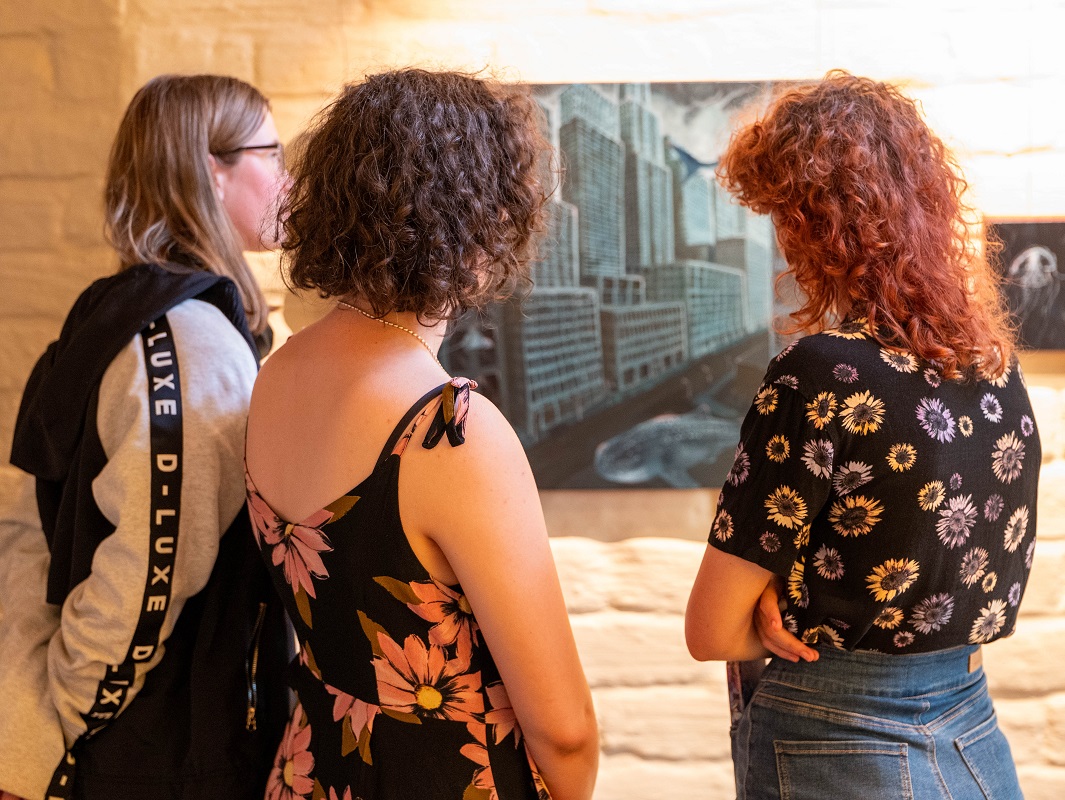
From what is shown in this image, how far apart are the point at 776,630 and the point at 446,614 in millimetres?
392

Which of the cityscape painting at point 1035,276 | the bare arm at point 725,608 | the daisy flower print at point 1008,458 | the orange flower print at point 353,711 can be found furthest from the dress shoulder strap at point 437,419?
the cityscape painting at point 1035,276

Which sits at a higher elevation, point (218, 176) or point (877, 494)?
point (218, 176)

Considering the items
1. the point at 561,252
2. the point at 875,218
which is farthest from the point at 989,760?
the point at 561,252

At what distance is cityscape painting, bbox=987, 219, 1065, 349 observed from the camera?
1538 millimetres

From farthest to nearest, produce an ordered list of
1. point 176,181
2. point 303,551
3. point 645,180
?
point 645,180 < point 176,181 < point 303,551

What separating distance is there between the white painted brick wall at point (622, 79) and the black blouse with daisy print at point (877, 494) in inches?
24.6

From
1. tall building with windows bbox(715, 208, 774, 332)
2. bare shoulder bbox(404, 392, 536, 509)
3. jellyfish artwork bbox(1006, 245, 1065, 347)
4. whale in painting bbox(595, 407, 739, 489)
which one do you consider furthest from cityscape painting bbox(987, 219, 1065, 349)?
bare shoulder bbox(404, 392, 536, 509)

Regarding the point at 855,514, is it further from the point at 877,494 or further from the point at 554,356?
the point at 554,356

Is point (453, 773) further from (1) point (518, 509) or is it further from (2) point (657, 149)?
(2) point (657, 149)

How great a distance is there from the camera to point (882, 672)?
100cm

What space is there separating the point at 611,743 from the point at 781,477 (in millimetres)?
897

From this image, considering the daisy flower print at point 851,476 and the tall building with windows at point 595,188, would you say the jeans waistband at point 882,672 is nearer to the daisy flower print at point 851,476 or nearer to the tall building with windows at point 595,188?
the daisy flower print at point 851,476

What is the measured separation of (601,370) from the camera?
1.56m

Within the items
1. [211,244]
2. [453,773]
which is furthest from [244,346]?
[453,773]
